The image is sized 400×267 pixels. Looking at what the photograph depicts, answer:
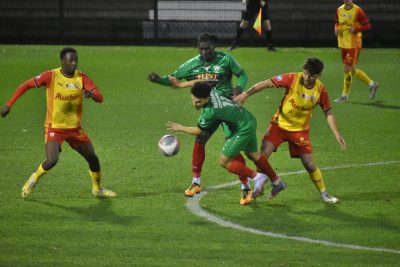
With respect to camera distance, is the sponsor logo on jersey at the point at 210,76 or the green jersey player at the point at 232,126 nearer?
the green jersey player at the point at 232,126

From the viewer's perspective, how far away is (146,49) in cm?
3341

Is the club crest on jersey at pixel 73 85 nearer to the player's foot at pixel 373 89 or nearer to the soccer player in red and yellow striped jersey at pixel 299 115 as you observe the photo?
the soccer player in red and yellow striped jersey at pixel 299 115

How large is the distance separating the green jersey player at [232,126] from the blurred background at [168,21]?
22.6m

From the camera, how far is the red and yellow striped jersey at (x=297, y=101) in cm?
1274

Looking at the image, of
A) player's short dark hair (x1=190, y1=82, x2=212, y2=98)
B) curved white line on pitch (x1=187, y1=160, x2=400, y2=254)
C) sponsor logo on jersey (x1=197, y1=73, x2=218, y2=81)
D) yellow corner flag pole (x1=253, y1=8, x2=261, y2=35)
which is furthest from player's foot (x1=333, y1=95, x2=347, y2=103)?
player's short dark hair (x1=190, y1=82, x2=212, y2=98)

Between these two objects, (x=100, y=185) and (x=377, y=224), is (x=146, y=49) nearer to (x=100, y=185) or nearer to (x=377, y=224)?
(x=100, y=185)

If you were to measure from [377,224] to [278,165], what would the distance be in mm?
4016

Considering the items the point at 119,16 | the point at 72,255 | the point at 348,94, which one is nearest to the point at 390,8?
the point at 119,16

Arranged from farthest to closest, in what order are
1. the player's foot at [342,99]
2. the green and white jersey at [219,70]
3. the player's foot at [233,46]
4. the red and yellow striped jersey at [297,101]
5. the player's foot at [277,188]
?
the player's foot at [233,46] < the player's foot at [342,99] < the green and white jersey at [219,70] < the red and yellow striped jersey at [297,101] < the player's foot at [277,188]

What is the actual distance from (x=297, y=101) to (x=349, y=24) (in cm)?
1018

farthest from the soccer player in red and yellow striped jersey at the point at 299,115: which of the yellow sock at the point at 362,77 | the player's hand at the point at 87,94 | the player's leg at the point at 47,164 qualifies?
the yellow sock at the point at 362,77

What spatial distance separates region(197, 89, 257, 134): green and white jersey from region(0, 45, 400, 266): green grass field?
1.05 meters

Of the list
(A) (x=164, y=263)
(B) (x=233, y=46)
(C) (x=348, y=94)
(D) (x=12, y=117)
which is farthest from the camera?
(B) (x=233, y=46)

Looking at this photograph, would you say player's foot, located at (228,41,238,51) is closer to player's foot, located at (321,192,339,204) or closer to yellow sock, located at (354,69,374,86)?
yellow sock, located at (354,69,374,86)
